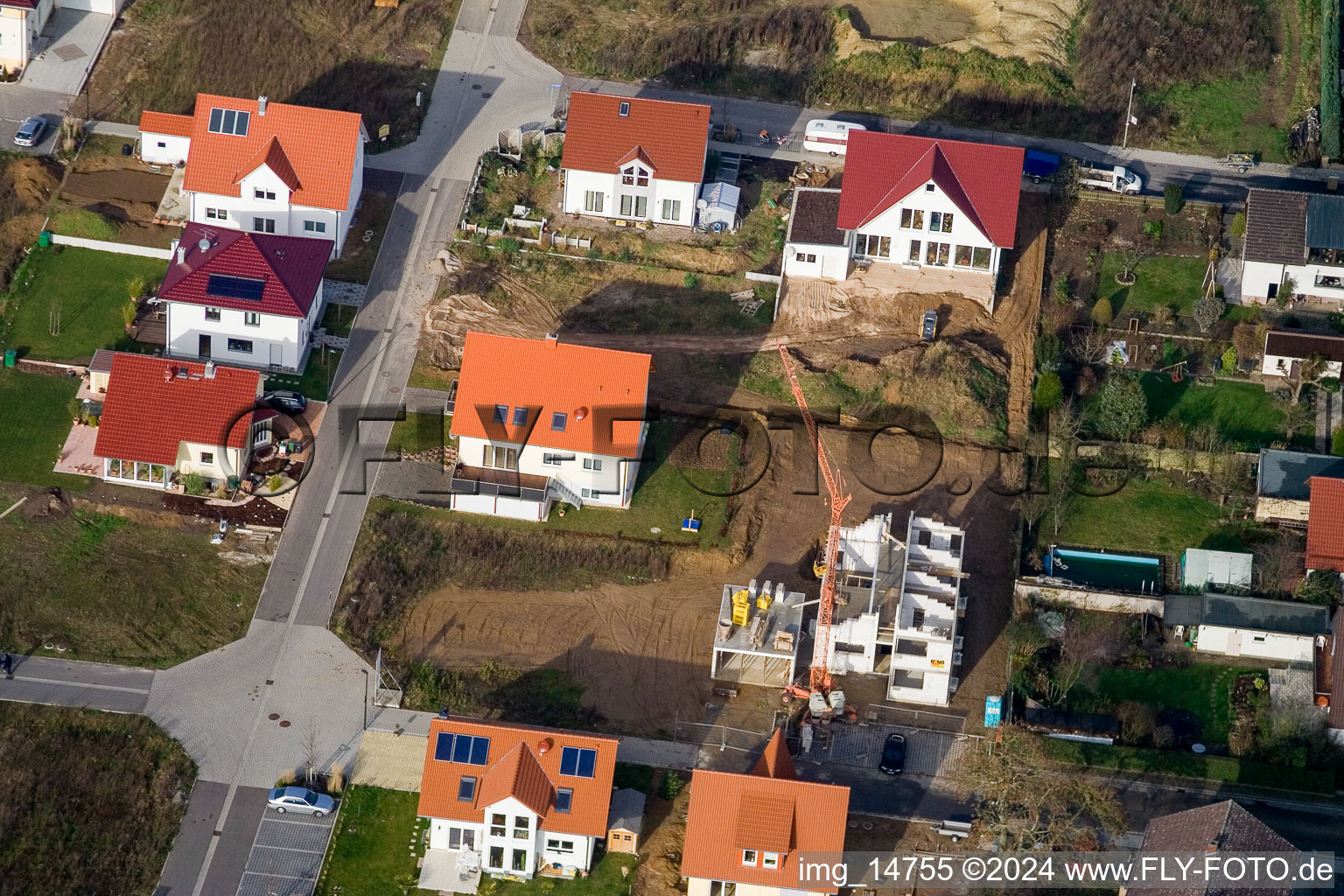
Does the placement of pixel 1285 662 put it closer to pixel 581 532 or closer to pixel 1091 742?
pixel 1091 742

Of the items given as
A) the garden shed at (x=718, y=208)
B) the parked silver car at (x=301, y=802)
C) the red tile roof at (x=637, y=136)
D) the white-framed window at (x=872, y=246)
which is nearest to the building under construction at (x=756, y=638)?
the parked silver car at (x=301, y=802)

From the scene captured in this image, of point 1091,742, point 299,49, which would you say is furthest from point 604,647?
point 299,49

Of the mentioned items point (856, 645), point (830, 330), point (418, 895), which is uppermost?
point (830, 330)

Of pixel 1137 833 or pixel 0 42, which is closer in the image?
pixel 1137 833

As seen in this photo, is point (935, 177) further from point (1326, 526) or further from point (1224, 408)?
point (1326, 526)

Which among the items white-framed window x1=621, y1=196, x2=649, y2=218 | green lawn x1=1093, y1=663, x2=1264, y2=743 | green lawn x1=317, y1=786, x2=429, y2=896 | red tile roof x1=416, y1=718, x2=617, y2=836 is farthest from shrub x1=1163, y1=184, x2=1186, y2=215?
green lawn x1=317, y1=786, x2=429, y2=896

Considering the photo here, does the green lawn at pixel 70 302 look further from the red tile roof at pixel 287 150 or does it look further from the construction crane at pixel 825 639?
the construction crane at pixel 825 639

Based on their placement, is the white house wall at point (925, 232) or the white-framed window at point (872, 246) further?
the white-framed window at point (872, 246)

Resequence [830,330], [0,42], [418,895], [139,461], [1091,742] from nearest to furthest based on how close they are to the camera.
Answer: [418,895]
[1091,742]
[139,461]
[830,330]
[0,42]
